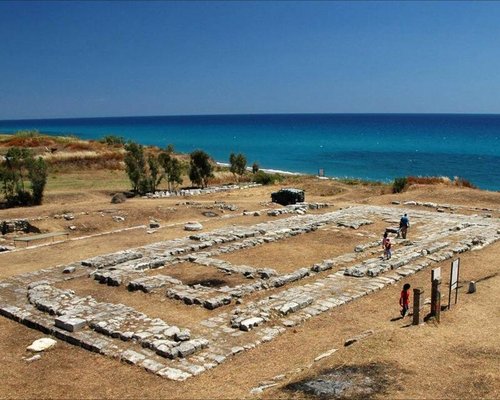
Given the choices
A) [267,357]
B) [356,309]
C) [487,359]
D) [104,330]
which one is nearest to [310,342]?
[267,357]

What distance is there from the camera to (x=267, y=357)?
37.1ft

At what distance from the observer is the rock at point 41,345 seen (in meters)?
11.9

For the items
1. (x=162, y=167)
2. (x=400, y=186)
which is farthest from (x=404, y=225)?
(x=162, y=167)

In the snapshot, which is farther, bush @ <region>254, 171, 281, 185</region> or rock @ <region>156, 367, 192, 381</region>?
bush @ <region>254, 171, 281, 185</region>

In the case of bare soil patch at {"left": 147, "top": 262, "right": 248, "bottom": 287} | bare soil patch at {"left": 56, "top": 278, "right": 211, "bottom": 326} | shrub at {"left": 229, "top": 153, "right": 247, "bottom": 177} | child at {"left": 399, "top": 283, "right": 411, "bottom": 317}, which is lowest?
bare soil patch at {"left": 56, "top": 278, "right": 211, "bottom": 326}

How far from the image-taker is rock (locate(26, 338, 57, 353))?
11883 millimetres

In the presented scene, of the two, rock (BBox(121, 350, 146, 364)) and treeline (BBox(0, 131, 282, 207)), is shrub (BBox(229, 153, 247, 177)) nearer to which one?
treeline (BBox(0, 131, 282, 207))

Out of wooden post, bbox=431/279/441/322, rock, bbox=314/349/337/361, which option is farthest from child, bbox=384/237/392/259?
rock, bbox=314/349/337/361

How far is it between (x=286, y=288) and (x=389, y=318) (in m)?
3.40

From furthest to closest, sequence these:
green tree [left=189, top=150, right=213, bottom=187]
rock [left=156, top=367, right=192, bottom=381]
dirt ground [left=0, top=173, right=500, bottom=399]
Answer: green tree [left=189, top=150, right=213, bottom=187]
rock [left=156, top=367, right=192, bottom=381]
dirt ground [left=0, top=173, right=500, bottom=399]

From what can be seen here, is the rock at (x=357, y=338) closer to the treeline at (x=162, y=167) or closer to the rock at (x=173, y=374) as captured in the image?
the rock at (x=173, y=374)

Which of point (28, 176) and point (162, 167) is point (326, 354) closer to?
point (28, 176)

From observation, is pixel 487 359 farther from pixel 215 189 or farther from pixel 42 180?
pixel 215 189

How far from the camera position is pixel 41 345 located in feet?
39.3
